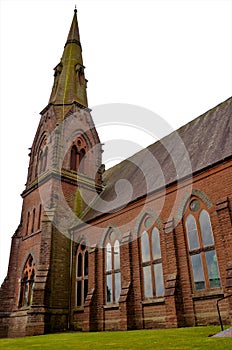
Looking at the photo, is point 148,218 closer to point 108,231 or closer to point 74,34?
point 108,231

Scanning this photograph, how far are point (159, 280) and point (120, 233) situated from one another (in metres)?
3.94

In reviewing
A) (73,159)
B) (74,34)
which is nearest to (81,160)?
(73,159)

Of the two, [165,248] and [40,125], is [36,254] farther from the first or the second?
[40,125]

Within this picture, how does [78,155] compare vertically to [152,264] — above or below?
above

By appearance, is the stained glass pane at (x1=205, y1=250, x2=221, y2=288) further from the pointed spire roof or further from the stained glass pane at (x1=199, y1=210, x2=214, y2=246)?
the pointed spire roof

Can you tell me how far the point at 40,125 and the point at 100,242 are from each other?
14.3 metres

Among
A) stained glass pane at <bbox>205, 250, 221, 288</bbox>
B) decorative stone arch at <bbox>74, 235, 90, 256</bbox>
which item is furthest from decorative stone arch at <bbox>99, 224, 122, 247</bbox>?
stained glass pane at <bbox>205, 250, 221, 288</bbox>

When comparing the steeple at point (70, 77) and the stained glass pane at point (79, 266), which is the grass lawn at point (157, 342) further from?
the steeple at point (70, 77)

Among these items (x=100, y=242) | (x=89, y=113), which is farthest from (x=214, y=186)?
Answer: (x=89, y=113)

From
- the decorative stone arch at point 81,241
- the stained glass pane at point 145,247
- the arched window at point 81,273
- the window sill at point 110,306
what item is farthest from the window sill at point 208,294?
the decorative stone arch at point 81,241

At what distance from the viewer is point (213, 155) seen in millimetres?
15062

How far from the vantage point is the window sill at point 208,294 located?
1225cm

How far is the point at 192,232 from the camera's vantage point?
14.3 m

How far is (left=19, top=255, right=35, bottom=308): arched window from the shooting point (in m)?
20.6
